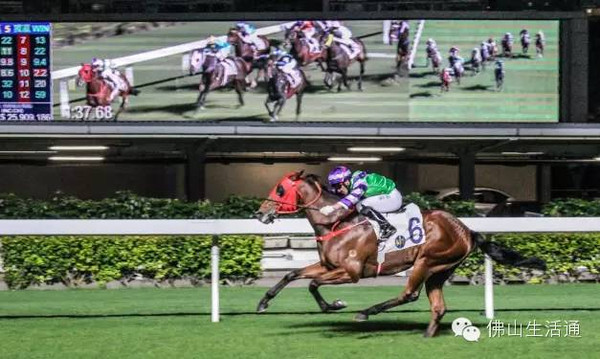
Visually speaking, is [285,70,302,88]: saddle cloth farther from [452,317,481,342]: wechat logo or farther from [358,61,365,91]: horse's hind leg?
[452,317,481,342]: wechat logo

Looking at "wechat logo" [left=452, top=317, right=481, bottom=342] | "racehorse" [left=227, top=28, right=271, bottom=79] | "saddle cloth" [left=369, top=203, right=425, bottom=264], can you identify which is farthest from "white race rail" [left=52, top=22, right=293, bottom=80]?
"wechat logo" [left=452, top=317, right=481, bottom=342]

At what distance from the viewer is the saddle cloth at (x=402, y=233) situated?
8258 millimetres

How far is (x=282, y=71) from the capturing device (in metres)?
18.4

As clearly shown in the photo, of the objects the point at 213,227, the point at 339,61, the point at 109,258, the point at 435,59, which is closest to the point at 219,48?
the point at 339,61

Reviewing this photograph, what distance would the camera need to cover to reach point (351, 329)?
8789mm

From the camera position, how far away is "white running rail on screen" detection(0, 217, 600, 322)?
926 centimetres

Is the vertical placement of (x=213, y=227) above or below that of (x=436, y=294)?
above

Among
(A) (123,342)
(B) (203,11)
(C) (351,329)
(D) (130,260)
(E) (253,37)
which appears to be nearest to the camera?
Result: (A) (123,342)

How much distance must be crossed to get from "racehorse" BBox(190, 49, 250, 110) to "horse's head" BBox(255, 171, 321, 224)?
9.95 metres

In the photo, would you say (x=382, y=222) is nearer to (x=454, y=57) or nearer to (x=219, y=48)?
(x=219, y=48)

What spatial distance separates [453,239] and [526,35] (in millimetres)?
10979

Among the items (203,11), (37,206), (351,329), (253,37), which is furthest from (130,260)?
(203,11)

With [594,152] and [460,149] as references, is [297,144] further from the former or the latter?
[594,152]

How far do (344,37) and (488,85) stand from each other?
244 cm
